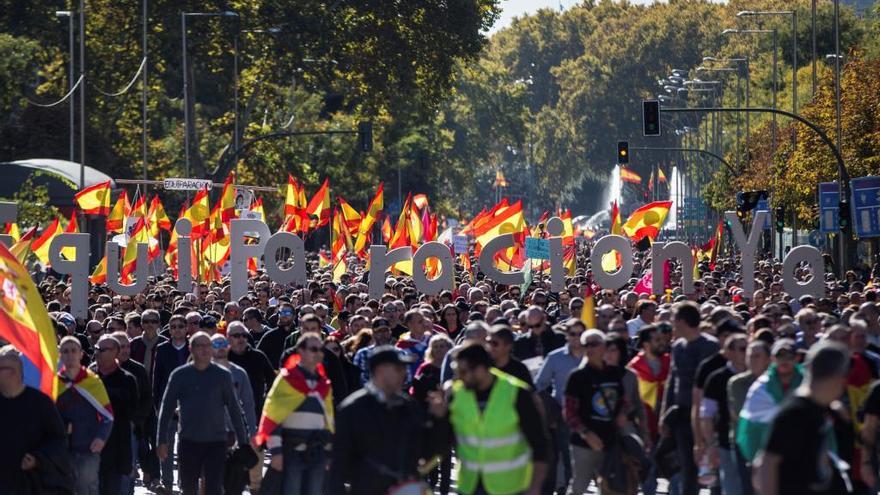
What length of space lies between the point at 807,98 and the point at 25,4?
2904 cm

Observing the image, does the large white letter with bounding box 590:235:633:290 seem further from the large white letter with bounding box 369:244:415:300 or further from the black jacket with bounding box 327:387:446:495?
the black jacket with bounding box 327:387:446:495

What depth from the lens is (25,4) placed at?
53.1 m

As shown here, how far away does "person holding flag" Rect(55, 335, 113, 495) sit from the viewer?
12719 millimetres

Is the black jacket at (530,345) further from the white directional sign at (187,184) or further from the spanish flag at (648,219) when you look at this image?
the white directional sign at (187,184)

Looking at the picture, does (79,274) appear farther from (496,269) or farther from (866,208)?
(866,208)

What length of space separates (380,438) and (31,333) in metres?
3.18

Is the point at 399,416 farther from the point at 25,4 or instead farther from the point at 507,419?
the point at 25,4

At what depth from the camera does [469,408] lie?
9414mm

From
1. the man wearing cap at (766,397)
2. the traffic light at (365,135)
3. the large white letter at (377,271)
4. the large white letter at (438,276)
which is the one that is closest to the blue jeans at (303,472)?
the man wearing cap at (766,397)

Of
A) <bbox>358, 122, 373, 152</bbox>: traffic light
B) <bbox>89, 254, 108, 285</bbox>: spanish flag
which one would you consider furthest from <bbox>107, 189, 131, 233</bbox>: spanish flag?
<bbox>358, 122, 373, 152</bbox>: traffic light

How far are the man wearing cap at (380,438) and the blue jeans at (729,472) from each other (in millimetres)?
2807

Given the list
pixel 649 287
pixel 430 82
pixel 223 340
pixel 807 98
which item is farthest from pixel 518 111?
pixel 223 340

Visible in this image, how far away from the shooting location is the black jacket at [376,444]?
9523 millimetres

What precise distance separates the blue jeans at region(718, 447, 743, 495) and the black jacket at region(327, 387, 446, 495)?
281 centimetres
